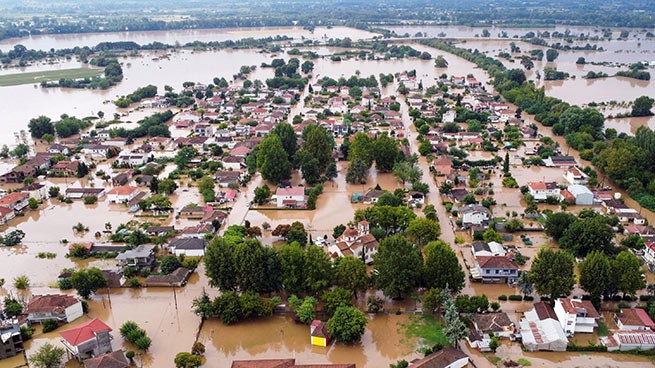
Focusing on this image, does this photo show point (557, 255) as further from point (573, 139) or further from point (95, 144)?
point (95, 144)

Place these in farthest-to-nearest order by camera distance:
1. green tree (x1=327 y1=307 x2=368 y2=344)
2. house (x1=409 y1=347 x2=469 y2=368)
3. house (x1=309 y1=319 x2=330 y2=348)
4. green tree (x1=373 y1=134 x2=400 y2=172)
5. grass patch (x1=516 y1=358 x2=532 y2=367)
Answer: green tree (x1=373 y1=134 x2=400 y2=172), house (x1=309 y1=319 x2=330 y2=348), green tree (x1=327 y1=307 x2=368 y2=344), grass patch (x1=516 y1=358 x2=532 y2=367), house (x1=409 y1=347 x2=469 y2=368)

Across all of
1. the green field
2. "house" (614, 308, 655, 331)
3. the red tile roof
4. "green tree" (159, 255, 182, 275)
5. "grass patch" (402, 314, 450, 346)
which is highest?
the green field

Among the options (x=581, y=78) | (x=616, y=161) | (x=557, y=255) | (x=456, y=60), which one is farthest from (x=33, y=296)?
(x=456, y=60)

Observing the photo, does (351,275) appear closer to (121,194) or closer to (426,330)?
(426,330)

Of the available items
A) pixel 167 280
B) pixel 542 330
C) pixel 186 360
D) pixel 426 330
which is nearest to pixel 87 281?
pixel 167 280

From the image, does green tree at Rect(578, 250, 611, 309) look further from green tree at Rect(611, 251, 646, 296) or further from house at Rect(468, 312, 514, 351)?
house at Rect(468, 312, 514, 351)

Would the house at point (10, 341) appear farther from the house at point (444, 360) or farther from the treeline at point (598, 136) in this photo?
the treeline at point (598, 136)

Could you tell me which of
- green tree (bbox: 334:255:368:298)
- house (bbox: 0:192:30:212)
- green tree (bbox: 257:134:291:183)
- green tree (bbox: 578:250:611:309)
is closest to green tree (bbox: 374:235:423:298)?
green tree (bbox: 334:255:368:298)
